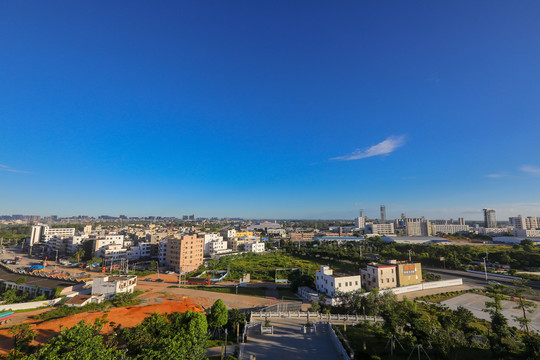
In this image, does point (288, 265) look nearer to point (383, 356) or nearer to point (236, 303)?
point (236, 303)

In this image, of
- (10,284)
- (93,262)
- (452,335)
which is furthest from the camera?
(93,262)

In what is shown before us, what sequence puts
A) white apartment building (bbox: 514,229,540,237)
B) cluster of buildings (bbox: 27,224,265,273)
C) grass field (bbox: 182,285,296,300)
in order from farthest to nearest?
white apartment building (bbox: 514,229,540,237) → cluster of buildings (bbox: 27,224,265,273) → grass field (bbox: 182,285,296,300)

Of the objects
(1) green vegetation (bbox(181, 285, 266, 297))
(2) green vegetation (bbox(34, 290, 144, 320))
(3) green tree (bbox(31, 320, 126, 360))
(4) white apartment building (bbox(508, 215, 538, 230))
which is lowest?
(1) green vegetation (bbox(181, 285, 266, 297))

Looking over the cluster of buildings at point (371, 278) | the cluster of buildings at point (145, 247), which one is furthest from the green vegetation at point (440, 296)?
the cluster of buildings at point (145, 247)

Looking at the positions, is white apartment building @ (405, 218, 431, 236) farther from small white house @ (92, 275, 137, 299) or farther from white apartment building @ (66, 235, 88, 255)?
white apartment building @ (66, 235, 88, 255)

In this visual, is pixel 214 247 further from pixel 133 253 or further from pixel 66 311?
pixel 66 311

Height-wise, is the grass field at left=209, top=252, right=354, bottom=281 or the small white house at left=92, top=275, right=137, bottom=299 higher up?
the small white house at left=92, top=275, right=137, bottom=299

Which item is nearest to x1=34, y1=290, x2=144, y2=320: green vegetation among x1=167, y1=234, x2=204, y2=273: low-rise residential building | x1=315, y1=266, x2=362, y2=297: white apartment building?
x1=167, y1=234, x2=204, y2=273: low-rise residential building

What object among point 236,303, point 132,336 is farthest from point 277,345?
point 236,303
